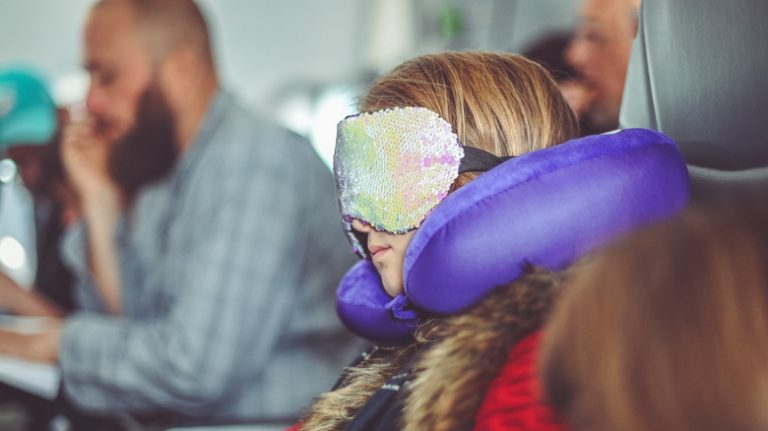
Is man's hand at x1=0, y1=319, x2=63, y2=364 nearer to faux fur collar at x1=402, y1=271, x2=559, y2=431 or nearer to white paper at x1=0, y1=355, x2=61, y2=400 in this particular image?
white paper at x1=0, y1=355, x2=61, y2=400

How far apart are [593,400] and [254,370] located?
1295 millimetres

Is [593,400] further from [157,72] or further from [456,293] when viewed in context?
[157,72]

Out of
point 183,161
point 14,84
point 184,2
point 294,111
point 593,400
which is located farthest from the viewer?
point 294,111

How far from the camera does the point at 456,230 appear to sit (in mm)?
716

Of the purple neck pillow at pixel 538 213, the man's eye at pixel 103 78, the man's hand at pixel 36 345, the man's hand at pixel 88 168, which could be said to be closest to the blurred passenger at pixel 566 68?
the man's eye at pixel 103 78

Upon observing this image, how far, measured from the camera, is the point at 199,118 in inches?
74.9

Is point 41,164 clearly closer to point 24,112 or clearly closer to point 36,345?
point 24,112

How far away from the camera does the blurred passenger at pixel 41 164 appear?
2.35m

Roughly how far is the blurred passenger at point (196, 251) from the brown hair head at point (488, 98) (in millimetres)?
722

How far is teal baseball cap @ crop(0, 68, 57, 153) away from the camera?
7.64 ft

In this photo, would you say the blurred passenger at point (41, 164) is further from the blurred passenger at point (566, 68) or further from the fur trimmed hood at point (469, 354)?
the fur trimmed hood at point (469, 354)

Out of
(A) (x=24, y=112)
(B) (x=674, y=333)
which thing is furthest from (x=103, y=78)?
(B) (x=674, y=333)

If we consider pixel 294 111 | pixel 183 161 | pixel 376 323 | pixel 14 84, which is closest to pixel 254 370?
pixel 183 161

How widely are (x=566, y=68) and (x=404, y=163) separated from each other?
5.89ft
